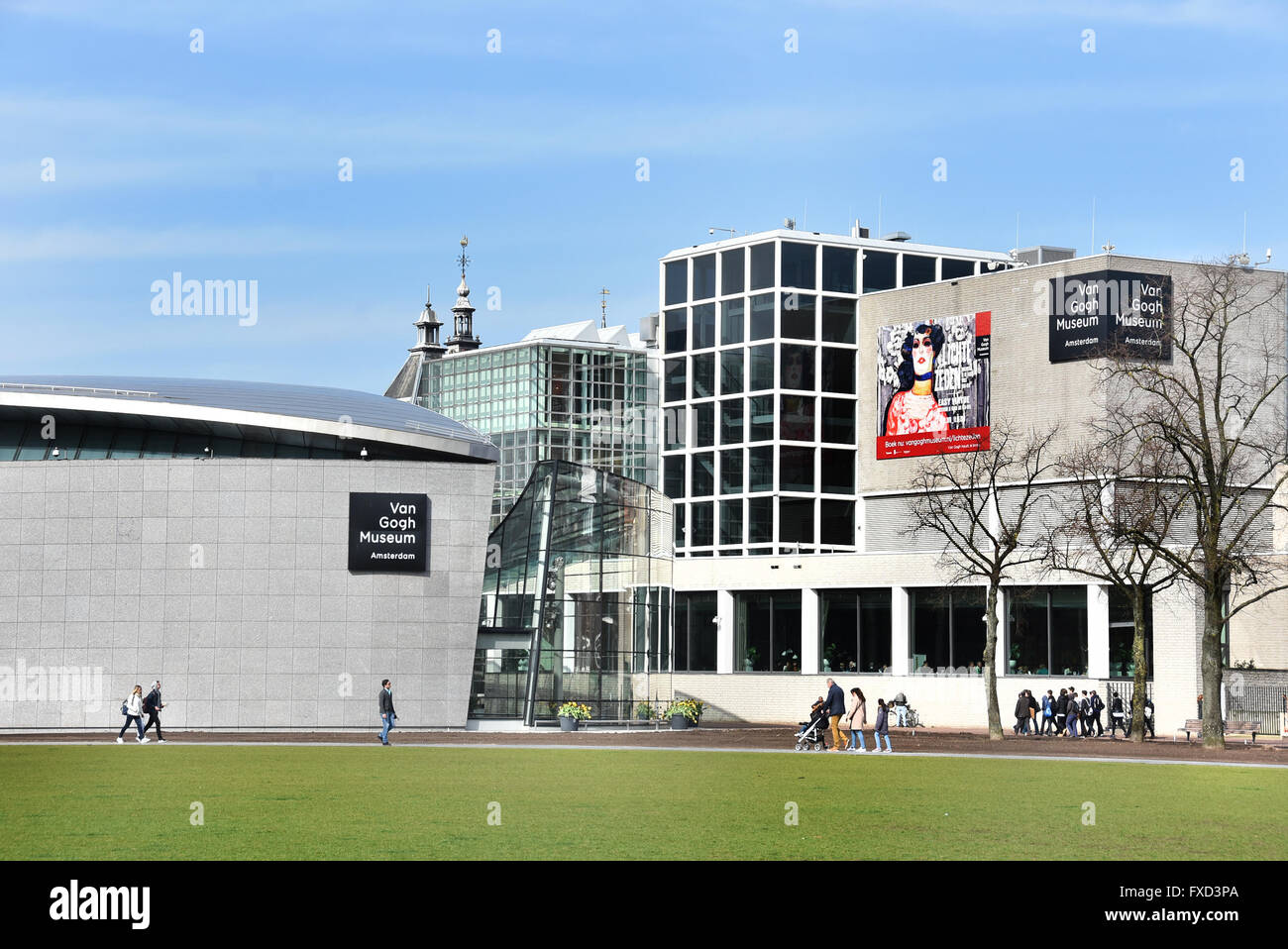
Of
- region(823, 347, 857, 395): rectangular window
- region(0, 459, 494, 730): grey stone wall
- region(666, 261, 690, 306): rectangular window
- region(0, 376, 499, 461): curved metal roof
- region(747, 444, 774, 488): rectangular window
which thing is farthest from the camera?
region(666, 261, 690, 306): rectangular window

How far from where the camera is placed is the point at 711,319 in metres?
98.2

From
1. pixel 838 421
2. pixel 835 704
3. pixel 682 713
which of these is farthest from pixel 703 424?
pixel 835 704

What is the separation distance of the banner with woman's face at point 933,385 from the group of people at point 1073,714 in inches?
947

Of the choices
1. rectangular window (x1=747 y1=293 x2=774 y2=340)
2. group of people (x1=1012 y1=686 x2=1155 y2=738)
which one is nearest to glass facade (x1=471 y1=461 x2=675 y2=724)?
group of people (x1=1012 y1=686 x2=1155 y2=738)

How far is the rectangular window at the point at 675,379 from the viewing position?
327 ft

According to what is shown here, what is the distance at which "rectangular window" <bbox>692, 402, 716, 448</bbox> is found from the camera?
98688mm

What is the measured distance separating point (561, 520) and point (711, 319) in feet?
152

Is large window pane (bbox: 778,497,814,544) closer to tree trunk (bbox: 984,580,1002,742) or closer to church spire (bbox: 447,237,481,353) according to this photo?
tree trunk (bbox: 984,580,1002,742)

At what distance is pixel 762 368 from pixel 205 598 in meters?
49.3

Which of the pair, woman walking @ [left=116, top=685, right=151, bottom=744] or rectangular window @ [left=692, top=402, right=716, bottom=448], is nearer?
woman walking @ [left=116, top=685, right=151, bottom=744]

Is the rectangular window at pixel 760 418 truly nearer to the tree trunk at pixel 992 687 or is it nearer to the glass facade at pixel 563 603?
the glass facade at pixel 563 603

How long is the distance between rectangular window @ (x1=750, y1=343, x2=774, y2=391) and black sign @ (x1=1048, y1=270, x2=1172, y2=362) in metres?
19.0

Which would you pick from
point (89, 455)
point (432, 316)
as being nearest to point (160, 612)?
point (89, 455)
